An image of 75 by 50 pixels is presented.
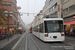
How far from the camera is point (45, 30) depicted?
13.4m

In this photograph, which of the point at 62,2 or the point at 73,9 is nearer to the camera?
the point at 73,9

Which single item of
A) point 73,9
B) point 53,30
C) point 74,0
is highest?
point 74,0

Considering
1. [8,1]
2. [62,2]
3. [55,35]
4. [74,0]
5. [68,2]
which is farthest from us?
[8,1]

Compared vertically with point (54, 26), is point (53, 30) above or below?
below

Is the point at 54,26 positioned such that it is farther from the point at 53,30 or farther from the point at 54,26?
the point at 53,30

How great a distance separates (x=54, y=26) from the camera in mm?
13297

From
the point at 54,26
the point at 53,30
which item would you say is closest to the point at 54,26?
the point at 54,26

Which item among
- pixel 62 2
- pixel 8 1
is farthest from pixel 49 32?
pixel 8 1

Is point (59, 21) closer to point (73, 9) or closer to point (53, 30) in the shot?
point (53, 30)

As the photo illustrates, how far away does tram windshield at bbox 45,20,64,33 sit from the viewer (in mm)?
13230

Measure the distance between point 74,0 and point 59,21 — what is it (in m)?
11.3

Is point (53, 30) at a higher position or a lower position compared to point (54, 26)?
lower

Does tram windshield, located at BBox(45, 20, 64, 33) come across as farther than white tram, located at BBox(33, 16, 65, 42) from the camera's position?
Yes

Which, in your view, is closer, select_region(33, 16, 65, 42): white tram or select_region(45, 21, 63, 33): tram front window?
select_region(33, 16, 65, 42): white tram
